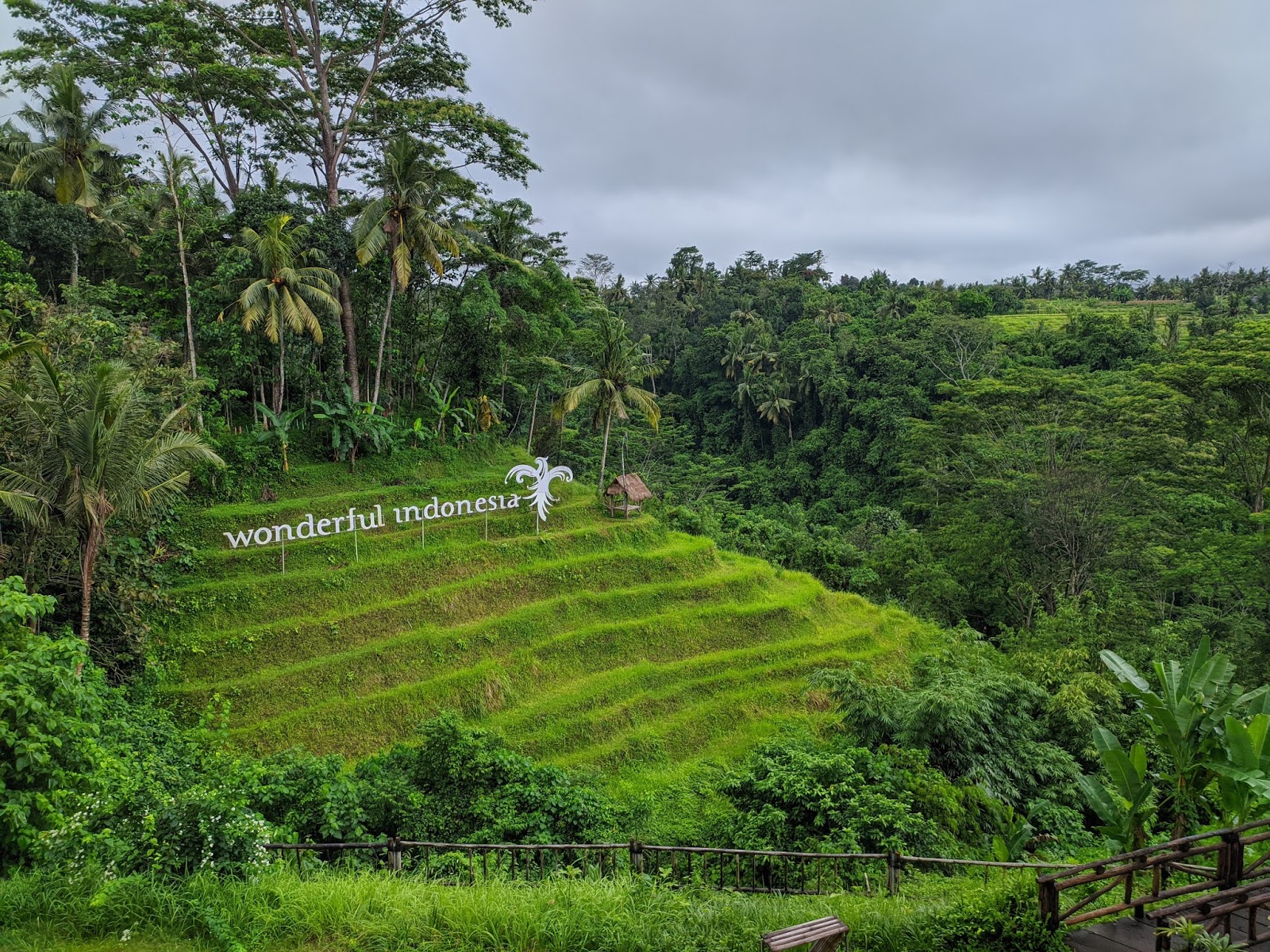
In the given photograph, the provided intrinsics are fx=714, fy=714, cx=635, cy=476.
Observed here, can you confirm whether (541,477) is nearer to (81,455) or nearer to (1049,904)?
(81,455)

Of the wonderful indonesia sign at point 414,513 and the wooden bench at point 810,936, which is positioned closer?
the wooden bench at point 810,936

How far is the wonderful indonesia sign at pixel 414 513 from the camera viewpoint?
16484 millimetres

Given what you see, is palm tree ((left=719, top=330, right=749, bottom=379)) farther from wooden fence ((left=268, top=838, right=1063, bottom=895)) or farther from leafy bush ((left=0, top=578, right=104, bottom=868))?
leafy bush ((left=0, top=578, right=104, bottom=868))

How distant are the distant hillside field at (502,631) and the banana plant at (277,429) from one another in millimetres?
910

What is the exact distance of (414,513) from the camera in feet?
62.6

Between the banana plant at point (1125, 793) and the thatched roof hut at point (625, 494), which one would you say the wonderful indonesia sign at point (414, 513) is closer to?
the thatched roof hut at point (625, 494)

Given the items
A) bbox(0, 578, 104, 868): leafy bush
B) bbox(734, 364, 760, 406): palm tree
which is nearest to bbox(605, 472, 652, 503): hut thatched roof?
bbox(0, 578, 104, 868): leafy bush

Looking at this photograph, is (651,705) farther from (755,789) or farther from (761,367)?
(761,367)

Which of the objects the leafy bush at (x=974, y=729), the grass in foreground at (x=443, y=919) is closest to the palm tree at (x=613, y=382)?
the leafy bush at (x=974, y=729)

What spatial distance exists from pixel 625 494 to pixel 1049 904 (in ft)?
55.7

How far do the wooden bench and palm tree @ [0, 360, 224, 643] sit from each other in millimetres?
10620

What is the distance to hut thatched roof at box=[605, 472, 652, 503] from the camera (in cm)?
2161

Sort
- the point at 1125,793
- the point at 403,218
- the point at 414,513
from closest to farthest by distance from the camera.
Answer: the point at 1125,793
the point at 414,513
the point at 403,218

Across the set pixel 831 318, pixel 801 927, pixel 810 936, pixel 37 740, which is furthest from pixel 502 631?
pixel 831 318
